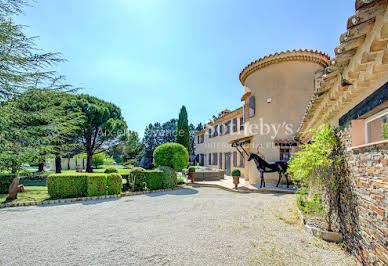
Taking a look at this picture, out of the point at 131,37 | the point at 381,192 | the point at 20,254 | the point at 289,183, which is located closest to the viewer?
the point at 381,192

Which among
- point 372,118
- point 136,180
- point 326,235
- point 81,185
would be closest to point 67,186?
point 81,185

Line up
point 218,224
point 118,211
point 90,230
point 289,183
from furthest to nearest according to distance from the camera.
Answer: point 289,183, point 118,211, point 218,224, point 90,230

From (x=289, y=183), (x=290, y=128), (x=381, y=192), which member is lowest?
(x=289, y=183)

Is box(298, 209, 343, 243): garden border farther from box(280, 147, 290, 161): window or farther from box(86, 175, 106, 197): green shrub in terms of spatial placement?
box(86, 175, 106, 197): green shrub

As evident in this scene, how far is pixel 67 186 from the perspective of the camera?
826 cm

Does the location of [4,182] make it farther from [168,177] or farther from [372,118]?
[372,118]

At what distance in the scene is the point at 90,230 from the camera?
4660 mm

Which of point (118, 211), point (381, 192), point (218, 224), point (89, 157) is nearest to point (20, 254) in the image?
point (118, 211)

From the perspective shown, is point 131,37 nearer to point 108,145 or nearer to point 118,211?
A: point 118,211

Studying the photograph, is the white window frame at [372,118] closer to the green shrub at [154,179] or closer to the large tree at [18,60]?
the green shrub at [154,179]

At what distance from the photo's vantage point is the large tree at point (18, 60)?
5.95 m

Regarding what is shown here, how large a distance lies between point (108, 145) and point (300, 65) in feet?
63.9

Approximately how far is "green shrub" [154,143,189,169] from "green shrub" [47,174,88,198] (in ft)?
14.7

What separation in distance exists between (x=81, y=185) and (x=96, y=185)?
63 centimetres
